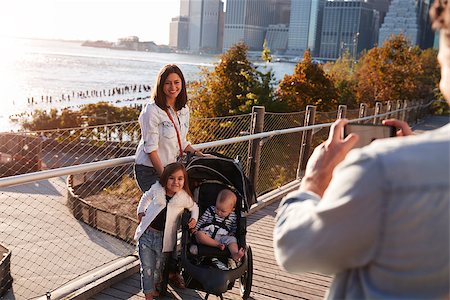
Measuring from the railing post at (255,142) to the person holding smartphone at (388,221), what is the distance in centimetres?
470

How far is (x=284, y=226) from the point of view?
3.62ft

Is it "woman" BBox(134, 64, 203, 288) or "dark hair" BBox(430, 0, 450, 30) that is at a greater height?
"dark hair" BBox(430, 0, 450, 30)

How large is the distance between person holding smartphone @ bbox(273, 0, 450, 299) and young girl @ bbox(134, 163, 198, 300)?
Result: 8.29ft

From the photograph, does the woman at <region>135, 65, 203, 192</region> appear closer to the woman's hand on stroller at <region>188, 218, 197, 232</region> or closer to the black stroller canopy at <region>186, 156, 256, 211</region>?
the black stroller canopy at <region>186, 156, 256, 211</region>

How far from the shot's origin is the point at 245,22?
18775cm

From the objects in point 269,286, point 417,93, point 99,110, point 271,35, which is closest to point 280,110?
point 417,93

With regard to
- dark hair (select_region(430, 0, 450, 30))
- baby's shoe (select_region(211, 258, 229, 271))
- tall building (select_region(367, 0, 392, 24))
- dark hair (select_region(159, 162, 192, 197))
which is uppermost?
tall building (select_region(367, 0, 392, 24))

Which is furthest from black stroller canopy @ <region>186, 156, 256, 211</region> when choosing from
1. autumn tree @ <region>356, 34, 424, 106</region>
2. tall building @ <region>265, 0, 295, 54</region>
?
tall building @ <region>265, 0, 295, 54</region>

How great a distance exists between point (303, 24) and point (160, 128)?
18492 centimetres

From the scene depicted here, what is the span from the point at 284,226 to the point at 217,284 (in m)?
2.38

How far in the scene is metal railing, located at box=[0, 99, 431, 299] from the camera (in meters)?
7.83

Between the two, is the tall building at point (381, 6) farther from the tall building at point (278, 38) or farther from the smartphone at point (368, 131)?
the smartphone at point (368, 131)

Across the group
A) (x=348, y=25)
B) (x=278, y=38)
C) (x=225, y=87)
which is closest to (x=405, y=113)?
(x=225, y=87)

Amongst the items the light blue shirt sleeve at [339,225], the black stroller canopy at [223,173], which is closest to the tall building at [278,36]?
the black stroller canopy at [223,173]
